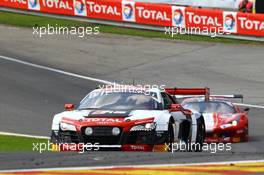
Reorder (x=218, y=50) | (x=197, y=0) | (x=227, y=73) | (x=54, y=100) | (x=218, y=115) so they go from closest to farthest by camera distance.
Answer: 1. (x=218, y=115)
2. (x=54, y=100)
3. (x=227, y=73)
4. (x=218, y=50)
5. (x=197, y=0)

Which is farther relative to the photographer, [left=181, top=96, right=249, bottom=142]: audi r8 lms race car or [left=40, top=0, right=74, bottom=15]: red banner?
[left=40, top=0, right=74, bottom=15]: red banner

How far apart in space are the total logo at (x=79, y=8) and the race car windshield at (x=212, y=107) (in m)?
19.2

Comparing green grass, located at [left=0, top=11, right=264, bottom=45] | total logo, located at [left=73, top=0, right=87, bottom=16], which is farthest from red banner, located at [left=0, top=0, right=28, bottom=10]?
total logo, located at [left=73, top=0, right=87, bottom=16]

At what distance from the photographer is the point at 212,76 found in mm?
30312

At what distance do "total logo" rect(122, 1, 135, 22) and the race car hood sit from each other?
24.4 meters

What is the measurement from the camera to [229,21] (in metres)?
35.8

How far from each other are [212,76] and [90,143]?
16.9m

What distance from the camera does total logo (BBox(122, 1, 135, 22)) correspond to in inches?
1521

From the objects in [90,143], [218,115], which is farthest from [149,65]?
[90,143]

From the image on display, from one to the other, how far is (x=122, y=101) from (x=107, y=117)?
1.09 meters

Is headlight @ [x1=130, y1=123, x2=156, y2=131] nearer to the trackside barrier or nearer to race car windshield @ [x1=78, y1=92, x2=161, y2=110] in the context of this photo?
race car windshield @ [x1=78, y1=92, x2=161, y2=110]

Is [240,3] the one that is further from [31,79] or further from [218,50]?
[31,79]

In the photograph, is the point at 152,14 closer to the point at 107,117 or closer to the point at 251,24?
the point at 251,24

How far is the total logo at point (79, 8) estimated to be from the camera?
131 ft
